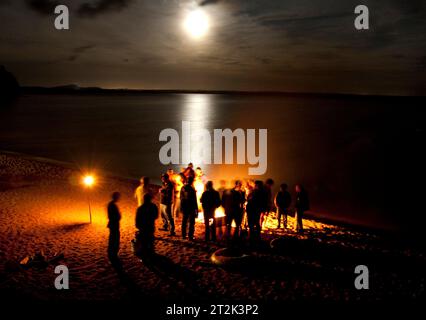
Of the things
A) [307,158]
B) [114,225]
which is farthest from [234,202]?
[307,158]

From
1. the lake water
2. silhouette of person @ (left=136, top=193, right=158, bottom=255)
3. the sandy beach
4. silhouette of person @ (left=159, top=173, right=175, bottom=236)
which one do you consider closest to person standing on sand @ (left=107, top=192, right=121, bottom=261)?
the sandy beach

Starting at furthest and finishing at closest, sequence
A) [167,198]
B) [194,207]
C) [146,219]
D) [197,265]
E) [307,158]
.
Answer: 1. [307,158]
2. [167,198]
3. [194,207]
4. [197,265]
5. [146,219]

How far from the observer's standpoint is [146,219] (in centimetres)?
866

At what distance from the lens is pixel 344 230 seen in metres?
12.6

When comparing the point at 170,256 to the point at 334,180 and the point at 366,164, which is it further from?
the point at 366,164

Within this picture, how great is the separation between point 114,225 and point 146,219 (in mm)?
786

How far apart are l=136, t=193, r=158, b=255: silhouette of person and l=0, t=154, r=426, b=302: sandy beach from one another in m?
0.64

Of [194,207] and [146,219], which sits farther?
[194,207]

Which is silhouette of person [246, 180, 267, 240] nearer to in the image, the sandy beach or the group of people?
the group of people

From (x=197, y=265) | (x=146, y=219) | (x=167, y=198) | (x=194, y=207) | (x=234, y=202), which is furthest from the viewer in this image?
(x=167, y=198)

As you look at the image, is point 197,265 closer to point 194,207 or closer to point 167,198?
point 194,207

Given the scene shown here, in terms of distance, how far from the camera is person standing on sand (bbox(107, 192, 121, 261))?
862 cm

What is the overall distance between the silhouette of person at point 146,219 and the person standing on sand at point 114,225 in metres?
0.50
